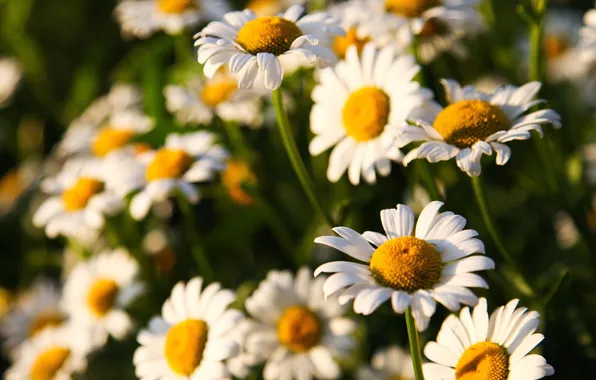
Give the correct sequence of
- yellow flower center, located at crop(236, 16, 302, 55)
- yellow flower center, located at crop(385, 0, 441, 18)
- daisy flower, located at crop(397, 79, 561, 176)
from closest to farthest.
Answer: daisy flower, located at crop(397, 79, 561, 176), yellow flower center, located at crop(236, 16, 302, 55), yellow flower center, located at crop(385, 0, 441, 18)

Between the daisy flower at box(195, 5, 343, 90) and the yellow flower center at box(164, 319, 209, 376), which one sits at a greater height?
the daisy flower at box(195, 5, 343, 90)

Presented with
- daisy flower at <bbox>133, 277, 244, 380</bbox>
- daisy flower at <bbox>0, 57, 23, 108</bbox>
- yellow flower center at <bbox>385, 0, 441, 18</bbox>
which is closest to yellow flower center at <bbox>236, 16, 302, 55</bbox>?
yellow flower center at <bbox>385, 0, 441, 18</bbox>

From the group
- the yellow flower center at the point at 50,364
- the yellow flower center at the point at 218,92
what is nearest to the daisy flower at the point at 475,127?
the yellow flower center at the point at 218,92

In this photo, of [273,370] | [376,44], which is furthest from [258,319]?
[376,44]

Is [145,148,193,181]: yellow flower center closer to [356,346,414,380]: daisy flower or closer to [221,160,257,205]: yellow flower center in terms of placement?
[221,160,257,205]: yellow flower center

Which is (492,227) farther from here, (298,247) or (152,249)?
(152,249)

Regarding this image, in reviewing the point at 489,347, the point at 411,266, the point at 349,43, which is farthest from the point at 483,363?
the point at 349,43
